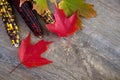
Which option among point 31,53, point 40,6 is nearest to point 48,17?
point 40,6

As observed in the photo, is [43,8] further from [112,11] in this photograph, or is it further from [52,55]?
[112,11]

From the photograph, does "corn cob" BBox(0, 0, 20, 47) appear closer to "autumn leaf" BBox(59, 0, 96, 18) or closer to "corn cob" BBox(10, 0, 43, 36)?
"corn cob" BBox(10, 0, 43, 36)

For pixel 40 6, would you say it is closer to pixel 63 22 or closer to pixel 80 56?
pixel 63 22

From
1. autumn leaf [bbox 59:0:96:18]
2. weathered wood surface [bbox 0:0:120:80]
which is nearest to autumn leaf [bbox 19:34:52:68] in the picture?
weathered wood surface [bbox 0:0:120:80]

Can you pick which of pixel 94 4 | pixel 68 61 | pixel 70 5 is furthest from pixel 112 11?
pixel 68 61

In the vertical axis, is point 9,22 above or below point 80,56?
above
